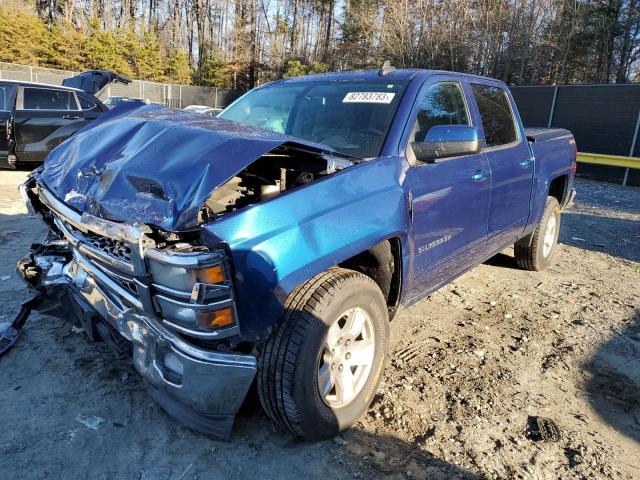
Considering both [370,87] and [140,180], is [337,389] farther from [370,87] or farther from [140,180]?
[370,87]

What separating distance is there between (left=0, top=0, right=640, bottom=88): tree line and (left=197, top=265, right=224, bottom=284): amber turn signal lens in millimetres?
18148

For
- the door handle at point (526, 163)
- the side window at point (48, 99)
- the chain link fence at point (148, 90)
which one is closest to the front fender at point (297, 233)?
the door handle at point (526, 163)

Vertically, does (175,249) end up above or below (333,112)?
below

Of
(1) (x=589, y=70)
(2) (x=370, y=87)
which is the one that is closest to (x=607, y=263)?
(2) (x=370, y=87)

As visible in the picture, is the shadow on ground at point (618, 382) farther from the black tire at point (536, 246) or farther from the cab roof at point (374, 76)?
the cab roof at point (374, 76)

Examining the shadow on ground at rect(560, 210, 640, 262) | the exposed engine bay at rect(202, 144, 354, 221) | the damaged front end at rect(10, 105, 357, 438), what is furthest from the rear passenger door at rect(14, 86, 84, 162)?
the shadow on ground at rect(560, 210, 640, 262)

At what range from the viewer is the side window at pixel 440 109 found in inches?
126

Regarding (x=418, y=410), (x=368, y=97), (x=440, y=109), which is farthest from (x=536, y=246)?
(x=418, y=410)

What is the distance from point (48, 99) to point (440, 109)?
29.2ft

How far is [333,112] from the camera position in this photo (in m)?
3.36

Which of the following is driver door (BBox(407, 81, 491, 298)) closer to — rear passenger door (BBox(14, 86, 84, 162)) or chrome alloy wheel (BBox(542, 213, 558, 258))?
chrome alloy wheel (BBox(542, 213, 558, 258))

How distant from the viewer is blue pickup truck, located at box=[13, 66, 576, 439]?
205 centimetres

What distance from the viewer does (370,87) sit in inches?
133

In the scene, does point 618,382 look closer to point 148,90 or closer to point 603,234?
point 603,234
